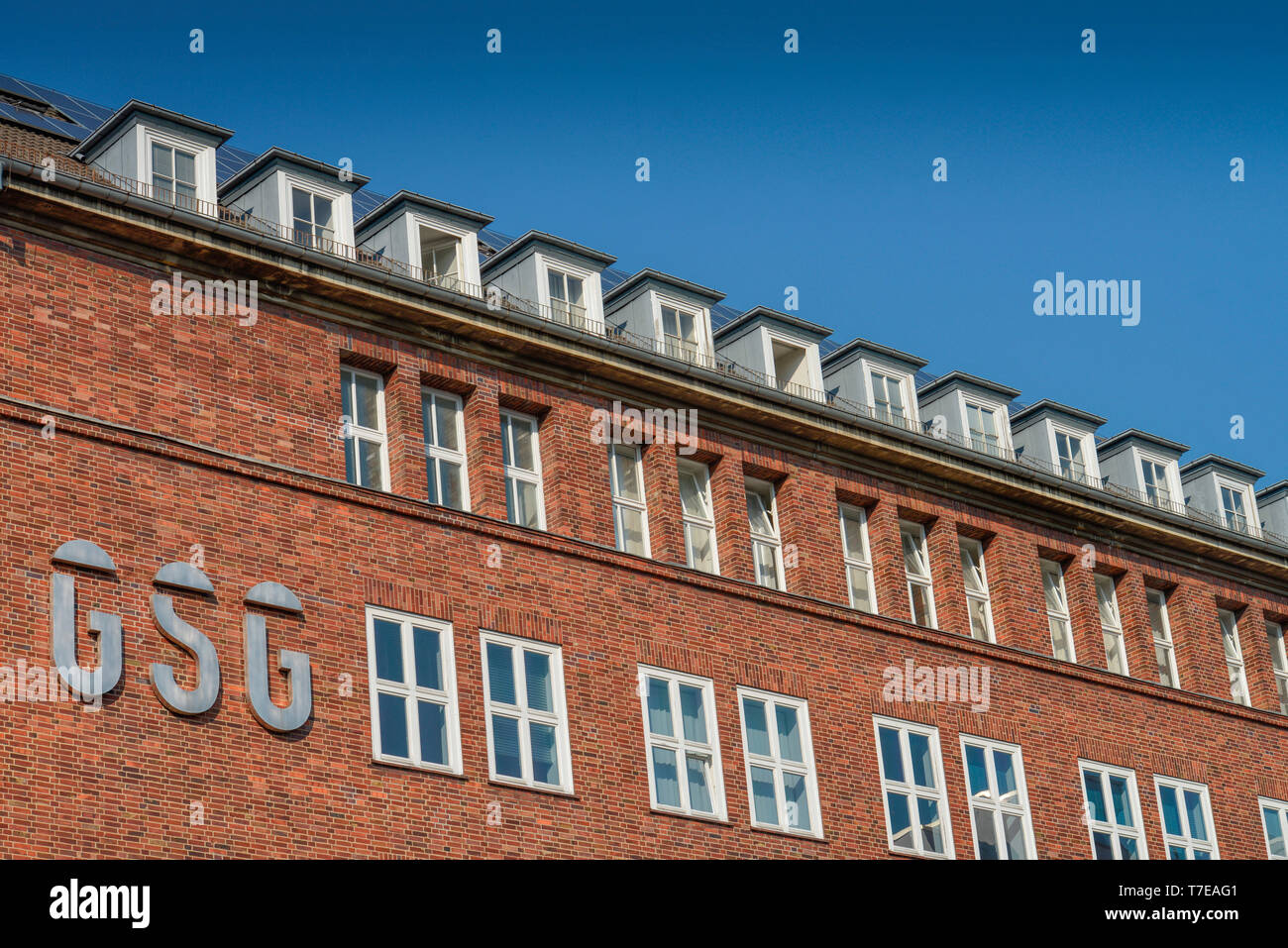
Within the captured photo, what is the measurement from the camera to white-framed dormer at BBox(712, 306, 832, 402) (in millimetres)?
34312

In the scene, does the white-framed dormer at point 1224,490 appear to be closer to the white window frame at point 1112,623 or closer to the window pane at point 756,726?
the white window frame at point 1112,623

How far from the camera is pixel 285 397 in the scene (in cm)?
2803

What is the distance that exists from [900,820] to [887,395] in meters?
7.83

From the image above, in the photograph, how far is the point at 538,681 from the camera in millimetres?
28656

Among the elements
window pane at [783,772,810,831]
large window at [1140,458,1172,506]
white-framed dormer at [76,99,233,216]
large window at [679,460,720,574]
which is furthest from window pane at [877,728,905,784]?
white-framed dormer at [76,99,233,216]

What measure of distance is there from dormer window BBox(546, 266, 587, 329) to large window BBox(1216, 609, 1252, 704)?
1381cm

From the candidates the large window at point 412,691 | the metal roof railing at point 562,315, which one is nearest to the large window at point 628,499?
the metal roof railing at point 562,315

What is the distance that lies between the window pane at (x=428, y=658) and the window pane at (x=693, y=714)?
388 cm

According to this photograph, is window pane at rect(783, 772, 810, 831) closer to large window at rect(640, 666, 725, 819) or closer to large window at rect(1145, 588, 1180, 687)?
large window at rect(640, 666, 725, 819)

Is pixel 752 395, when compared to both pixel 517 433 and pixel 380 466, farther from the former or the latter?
pixel 380 466

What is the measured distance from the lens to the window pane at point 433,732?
1065 inches

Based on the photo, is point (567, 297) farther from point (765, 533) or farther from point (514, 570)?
point (514, 570)

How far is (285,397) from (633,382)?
5883mm
